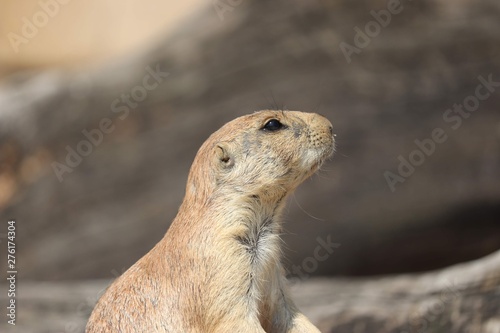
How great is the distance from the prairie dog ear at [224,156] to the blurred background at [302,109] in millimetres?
4133

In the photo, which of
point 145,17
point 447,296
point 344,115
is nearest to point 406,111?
point 344,115

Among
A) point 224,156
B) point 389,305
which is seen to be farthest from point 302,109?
point 224,156

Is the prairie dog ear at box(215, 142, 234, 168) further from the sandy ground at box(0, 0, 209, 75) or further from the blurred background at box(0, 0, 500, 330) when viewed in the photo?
the sandy ground at box(0, 0, 209, 75)

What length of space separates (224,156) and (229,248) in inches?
23.3

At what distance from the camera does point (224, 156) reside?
4.62 m

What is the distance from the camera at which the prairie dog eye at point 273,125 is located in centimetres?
479

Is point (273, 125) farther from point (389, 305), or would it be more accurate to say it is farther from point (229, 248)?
point (389, 305)

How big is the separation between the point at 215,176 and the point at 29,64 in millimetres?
15509

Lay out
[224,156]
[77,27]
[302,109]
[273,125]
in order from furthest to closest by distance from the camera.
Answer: [77,27] → [302,109] → [273,125] → [224,156]

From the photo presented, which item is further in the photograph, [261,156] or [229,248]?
[261,156]

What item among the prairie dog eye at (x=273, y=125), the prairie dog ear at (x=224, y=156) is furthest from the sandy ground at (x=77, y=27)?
the prairie dog ear at (x=224, y=156)

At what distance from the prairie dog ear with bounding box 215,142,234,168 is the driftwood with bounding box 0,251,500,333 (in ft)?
7.94

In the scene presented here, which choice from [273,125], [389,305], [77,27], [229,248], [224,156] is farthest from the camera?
[77,27]

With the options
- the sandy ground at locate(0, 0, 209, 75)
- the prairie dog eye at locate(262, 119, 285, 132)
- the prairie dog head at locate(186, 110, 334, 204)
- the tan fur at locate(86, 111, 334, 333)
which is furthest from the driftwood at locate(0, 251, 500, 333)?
the sandy ground at locate(0, 0, 209, 75)
